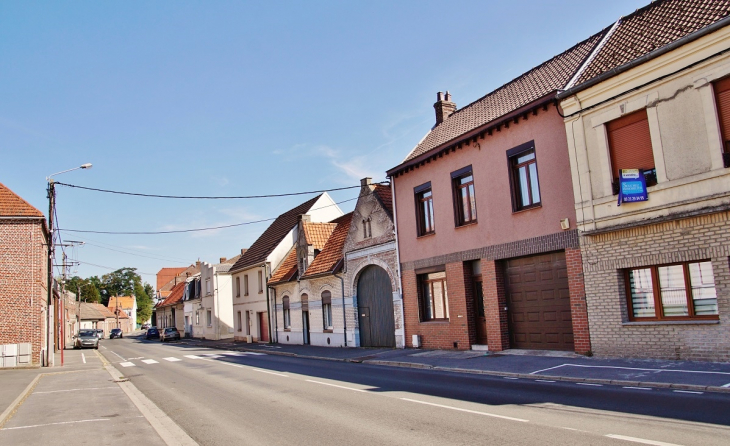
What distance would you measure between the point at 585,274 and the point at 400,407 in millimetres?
7152

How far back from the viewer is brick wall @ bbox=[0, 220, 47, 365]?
2292 centimetres

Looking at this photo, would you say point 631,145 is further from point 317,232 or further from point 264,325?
point 264,325

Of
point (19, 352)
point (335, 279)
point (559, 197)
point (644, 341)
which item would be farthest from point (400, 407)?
point (19, 352)

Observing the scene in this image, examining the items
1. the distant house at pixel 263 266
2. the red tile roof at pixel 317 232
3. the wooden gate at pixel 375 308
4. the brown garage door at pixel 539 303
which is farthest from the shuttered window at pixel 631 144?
the distant house at pixel 263 266

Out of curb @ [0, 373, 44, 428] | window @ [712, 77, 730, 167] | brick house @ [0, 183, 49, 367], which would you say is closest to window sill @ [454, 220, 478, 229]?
window @ [712, 77, 730, 167]

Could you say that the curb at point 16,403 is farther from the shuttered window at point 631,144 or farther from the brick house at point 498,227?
the shuttered window at point 631,144

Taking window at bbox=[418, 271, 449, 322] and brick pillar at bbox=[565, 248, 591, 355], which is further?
window at bbox=[418, 271, 449, 322]

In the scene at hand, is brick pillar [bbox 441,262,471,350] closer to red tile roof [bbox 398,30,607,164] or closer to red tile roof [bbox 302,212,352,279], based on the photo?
red tile roof [bbox 398,30,607,164]

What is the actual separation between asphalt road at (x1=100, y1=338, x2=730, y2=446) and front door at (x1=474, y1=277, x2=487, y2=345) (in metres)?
4.69

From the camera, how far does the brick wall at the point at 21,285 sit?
22.9 metres

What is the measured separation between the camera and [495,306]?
16859 millimetres

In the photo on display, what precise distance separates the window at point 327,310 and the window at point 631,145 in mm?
16772

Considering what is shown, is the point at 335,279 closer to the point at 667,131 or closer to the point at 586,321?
the point at 586,321

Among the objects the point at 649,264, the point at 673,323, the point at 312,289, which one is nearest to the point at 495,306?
the point at 649,264
